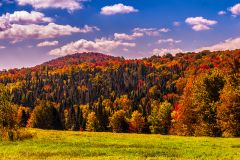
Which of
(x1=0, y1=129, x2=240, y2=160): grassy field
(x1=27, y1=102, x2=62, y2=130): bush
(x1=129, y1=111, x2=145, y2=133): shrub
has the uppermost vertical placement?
(x1=0, y1=129, x2=240, y2=160): grassy field

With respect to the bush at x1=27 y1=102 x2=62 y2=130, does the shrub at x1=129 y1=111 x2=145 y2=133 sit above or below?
below

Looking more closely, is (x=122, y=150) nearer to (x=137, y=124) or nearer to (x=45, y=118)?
(x=45, y=118)

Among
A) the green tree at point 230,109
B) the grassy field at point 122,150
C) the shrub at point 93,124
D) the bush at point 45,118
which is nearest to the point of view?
the grassy field at point 122,150

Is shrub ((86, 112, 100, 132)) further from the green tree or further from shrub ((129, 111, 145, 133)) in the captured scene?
the green tree

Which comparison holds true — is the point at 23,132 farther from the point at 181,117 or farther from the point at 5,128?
the point at 181,117

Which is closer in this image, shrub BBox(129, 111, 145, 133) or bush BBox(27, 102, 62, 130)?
bush BBox(27, 102, 62, 130)

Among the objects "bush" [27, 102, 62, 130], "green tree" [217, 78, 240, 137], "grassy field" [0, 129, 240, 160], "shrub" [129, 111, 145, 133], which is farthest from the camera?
"shrub" [129, 111, 145, 133]

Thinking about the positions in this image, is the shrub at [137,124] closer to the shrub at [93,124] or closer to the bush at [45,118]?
the shrub at [93,124]

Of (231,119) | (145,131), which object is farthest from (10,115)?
(145,131)

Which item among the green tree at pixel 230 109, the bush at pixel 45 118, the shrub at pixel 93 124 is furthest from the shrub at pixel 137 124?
the green tree at pixel 230 109

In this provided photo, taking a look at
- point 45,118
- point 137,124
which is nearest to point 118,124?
point 137,124

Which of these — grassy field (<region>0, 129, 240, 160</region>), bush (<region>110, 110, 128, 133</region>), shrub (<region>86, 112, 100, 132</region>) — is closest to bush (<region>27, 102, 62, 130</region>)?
shrub (<region>86, 112, 100, 132</region>)

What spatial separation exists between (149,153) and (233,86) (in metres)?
35.1

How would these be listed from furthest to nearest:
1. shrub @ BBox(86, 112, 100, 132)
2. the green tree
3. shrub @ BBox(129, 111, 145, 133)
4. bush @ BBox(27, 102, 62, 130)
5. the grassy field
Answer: shrub @ BBox(86, 112, 100, 132), shrub @ BBox(129, 111, 145, 133), bush @ BBox(27, 102, 62, 130), the green tree, the grassy field
